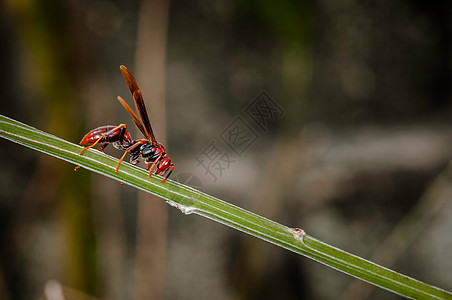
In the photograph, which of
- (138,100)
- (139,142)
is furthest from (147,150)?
(138,100)

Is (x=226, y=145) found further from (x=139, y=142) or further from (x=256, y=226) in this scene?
(x=256, y=226)

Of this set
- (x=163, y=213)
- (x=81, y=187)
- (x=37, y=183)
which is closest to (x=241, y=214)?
(x=163, y=213)

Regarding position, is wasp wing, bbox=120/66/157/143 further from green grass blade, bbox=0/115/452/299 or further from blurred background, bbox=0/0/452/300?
blurred background, bbox=0/0/452/300

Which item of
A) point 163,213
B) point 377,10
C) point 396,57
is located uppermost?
point 377,10

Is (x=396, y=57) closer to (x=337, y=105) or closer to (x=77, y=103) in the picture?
(x=337, y=105)

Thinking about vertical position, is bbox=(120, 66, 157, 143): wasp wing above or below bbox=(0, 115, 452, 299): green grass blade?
above

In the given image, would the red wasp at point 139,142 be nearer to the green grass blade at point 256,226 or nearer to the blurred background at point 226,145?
the green grass blade at point 256,226

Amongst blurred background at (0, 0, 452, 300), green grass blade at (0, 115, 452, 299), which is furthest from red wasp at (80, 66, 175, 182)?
blurred background at (0, 0, 452, 300)
